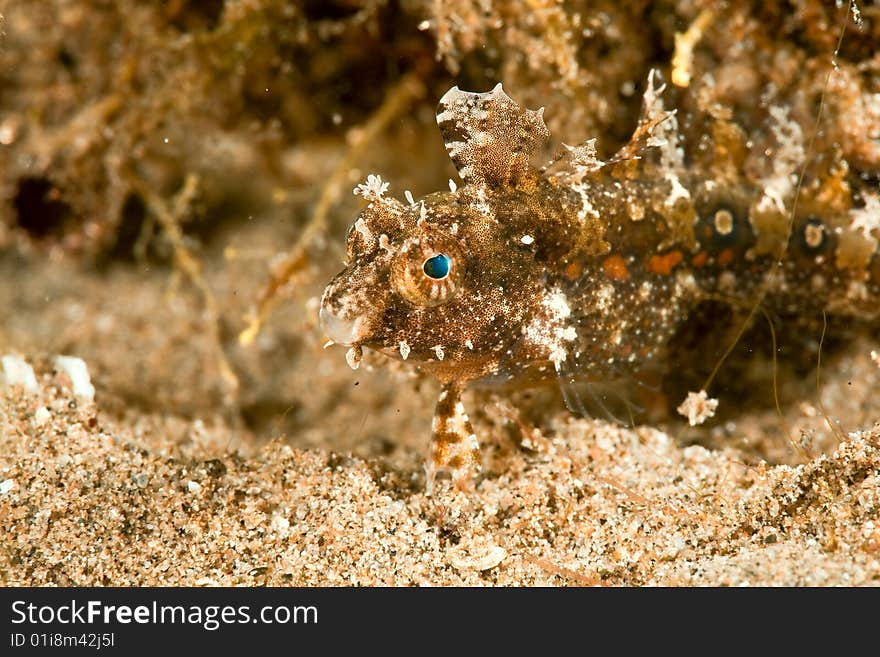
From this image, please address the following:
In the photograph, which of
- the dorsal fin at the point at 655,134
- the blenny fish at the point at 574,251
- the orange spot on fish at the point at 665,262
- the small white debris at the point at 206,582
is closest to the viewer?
the small white debris at the point at 206,582

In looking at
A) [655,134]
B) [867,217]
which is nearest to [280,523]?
[655,134]

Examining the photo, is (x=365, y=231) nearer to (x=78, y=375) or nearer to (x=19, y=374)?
(x=78, y=375)

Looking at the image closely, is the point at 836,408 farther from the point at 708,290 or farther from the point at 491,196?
the point at 491,196

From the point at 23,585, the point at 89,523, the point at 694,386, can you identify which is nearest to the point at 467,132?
the point at 694,386

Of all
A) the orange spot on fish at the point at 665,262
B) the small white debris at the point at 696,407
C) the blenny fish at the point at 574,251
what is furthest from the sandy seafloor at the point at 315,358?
the orange spot on fish at the point at 665,262

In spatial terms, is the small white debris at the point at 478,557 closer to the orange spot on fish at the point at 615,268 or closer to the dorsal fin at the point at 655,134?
the orange spot on fish at the point at 615,268
